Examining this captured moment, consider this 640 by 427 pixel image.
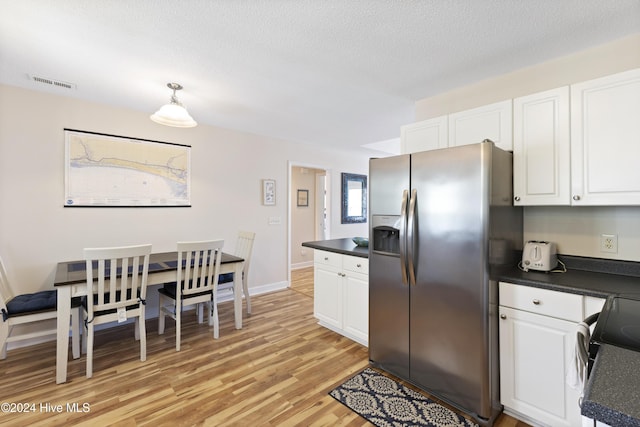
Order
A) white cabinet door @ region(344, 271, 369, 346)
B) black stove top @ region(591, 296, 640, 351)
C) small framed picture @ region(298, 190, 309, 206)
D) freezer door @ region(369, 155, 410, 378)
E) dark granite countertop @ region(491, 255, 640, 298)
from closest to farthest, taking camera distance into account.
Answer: black stove top @ region(591, 296, 640, 351) → dark granite countertop @ region(491, 255, 640, 298) → freezer door @ region(369, 155, 410, 378) → white cabinet door @ region(344, 271, 369, 346) → small framed picture @ region(298, 190, 309, 206)

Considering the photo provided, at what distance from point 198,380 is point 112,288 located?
0.99 meters

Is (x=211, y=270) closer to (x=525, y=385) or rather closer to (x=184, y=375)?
(x=184, y=375)

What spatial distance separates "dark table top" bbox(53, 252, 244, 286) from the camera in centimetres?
222

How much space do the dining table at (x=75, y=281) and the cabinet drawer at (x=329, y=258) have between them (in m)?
0.85

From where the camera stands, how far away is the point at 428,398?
6.53 ft

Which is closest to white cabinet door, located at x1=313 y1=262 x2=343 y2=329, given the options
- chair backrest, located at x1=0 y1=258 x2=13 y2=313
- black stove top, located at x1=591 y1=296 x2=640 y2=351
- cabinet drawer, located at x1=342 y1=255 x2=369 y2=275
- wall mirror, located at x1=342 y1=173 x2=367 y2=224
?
cabinet drawer, located at x1=342 y1=255 x2=369 y2=275

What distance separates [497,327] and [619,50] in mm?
1995

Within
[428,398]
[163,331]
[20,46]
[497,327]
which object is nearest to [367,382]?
[428,398]

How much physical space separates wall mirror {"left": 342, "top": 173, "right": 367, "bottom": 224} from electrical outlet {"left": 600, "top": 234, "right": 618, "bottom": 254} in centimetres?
420

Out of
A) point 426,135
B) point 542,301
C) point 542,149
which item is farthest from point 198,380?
point 542,149

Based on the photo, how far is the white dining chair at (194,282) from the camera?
266 centimetres

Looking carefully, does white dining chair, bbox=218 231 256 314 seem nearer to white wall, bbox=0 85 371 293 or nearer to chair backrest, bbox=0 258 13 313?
white wall, bbox=0 85 371 293

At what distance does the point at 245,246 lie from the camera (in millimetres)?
3725

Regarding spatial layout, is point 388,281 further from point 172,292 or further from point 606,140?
point 172,292
